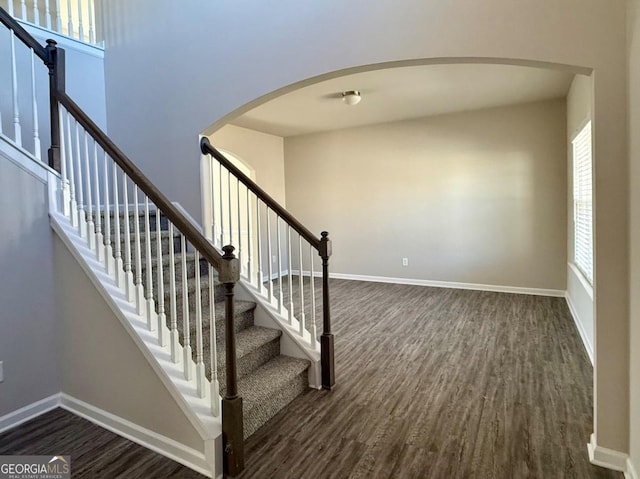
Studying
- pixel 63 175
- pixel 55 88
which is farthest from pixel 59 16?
pixel 63 175

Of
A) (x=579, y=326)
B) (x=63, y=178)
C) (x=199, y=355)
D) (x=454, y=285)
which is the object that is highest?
(x=63, y=178)

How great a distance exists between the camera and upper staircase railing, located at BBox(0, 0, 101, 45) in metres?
3.31

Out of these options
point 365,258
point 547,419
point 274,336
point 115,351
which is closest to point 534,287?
point 365,258

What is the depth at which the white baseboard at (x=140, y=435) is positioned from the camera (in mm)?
1900

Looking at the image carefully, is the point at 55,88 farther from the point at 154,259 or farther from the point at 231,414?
the point at 231,414

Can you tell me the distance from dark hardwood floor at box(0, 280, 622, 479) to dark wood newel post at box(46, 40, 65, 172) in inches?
66.2

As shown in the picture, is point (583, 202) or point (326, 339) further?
point (583, 202)

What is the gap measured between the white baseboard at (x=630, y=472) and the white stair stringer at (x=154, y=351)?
6.22 feet

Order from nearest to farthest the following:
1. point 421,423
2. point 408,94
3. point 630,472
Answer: point 630,472 < point 421,423 < point 408,94

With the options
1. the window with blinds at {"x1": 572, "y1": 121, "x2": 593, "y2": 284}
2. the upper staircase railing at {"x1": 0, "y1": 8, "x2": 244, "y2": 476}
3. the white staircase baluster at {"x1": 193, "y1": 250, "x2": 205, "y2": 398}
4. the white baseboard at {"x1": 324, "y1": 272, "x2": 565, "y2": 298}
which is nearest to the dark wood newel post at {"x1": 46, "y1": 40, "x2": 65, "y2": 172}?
the upper staircase railing at {"x1": 0, "y1": 8, "x2": 244, "y2": 476}

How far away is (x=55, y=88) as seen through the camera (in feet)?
8.07

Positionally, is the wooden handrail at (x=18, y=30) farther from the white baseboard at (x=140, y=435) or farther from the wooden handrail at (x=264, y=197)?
the white baseboard at (x=140, y=435)

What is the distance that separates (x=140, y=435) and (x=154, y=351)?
529 mm

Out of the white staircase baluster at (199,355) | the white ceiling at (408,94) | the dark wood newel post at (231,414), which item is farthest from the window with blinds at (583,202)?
the white staircase baluster at (199,355)
